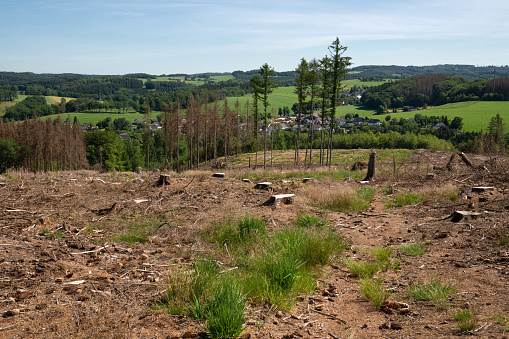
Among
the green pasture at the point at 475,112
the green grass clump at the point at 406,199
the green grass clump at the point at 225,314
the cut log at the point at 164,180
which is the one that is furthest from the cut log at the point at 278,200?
the green pasture at the point at 475,112

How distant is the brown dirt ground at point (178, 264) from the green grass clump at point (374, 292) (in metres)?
0.16

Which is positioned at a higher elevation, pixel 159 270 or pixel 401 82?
pixel 401 82

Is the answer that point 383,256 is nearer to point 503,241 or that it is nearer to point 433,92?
point 503,241

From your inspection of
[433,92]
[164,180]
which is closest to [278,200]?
[164,180]

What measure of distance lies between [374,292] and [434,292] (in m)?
0.79

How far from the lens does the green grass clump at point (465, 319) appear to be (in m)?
3.64

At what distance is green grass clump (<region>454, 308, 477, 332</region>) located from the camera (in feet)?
11.9

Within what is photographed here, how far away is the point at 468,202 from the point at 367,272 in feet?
18.1

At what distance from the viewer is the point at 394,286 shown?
17.0ft

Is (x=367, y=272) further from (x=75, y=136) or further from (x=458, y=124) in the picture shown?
(x=458, y=124)

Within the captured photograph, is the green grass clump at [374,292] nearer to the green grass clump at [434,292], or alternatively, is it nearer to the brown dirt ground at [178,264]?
the brown dirt ground at [178,264]

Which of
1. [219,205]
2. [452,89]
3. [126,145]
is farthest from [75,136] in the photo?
[452,89]

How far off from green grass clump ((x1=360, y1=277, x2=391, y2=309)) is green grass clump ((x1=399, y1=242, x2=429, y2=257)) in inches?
68.5

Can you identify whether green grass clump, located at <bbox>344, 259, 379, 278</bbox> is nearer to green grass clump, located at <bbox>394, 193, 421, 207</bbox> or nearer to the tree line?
green grass clump, located at <bbox>394, 193, 421, 207</bbox>
